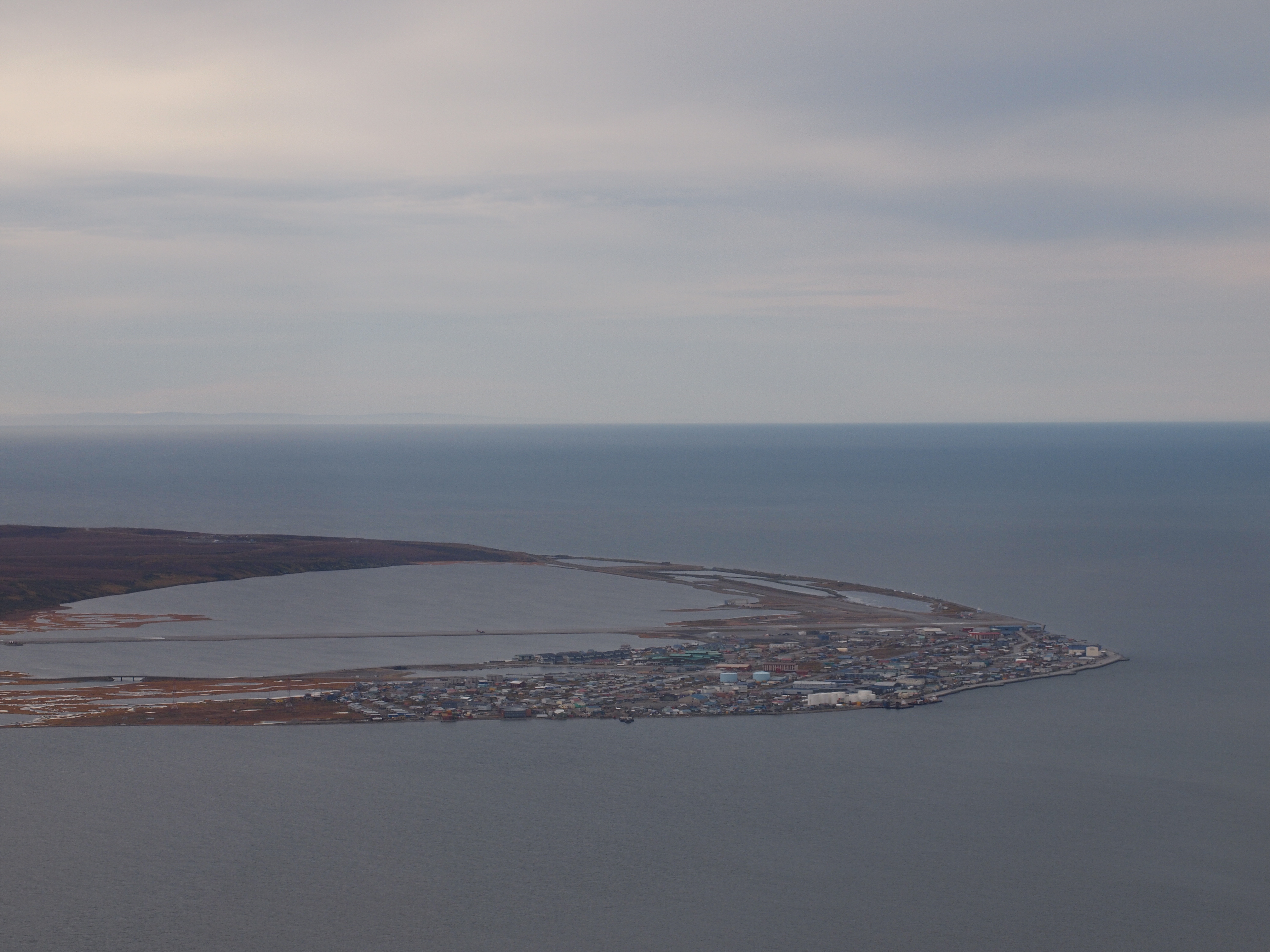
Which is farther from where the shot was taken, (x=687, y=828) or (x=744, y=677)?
(x=744, y=677)

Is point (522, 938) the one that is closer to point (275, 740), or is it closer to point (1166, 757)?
point (275, 740)

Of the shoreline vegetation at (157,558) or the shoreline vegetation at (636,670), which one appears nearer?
the shoreline vegetation at (636,670)

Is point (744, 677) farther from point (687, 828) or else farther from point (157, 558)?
point (157, 558)

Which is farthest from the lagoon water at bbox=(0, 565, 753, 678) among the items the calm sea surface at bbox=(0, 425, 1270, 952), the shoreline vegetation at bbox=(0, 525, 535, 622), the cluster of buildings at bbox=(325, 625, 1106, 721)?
the calm sea surface at bbox=(0, 425, 1270, 952)

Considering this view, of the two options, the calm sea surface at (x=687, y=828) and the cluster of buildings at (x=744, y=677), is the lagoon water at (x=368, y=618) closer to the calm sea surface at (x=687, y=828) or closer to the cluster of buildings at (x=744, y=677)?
the cluster of buildings at (x=744, y=677)

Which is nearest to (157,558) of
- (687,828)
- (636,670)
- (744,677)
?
(636,670)

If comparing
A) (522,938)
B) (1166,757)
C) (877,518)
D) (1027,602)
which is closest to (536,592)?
(1027,602)

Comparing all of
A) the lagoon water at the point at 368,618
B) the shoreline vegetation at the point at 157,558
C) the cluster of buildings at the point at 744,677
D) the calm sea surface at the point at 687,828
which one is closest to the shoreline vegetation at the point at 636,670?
the cluster of buildings at the point at 744,677
